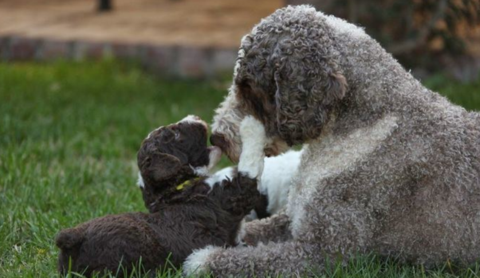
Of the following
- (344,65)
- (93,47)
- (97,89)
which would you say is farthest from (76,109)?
(344,65)

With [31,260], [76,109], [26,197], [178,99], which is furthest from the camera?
[178,99]

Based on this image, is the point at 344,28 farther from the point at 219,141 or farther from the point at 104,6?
the point at 104,6

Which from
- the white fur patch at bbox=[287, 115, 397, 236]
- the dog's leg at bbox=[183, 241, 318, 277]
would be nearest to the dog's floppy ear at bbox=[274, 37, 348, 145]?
the white fur patch at bbox=[287, 115, 397, 236]

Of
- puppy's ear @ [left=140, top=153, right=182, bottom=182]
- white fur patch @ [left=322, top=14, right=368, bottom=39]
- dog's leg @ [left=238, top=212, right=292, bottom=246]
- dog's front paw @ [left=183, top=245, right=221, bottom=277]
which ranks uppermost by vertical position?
white fur patch @ [left=322, top=14, right=368, bottom=39]

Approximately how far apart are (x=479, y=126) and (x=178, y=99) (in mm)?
5210

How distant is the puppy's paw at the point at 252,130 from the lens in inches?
147

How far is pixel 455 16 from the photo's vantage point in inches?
345

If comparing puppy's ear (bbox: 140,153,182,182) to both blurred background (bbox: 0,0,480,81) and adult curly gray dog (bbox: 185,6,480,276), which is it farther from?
blurred background (bbox: 0,0,480,81)

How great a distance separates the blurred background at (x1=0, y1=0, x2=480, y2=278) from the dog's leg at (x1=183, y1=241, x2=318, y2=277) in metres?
0.16

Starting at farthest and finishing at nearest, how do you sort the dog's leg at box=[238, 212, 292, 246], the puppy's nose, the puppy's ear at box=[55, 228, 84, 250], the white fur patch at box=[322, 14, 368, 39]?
the dog's leg at box=[238, 212, 292, 246] → the puppy's nose → the white fur patch at box=[322, 14, 368, 39] → the puppy's ear at box=[55, 228, 84, 250]

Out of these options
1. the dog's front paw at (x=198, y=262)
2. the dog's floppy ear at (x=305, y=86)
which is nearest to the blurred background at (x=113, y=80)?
the dog's front paw at (x=198, y=262)

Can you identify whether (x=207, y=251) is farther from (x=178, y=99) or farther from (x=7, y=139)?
(x=178, y=99)

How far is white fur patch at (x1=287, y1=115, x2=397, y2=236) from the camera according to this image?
3564mm

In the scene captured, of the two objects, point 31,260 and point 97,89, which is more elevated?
point 31,260
